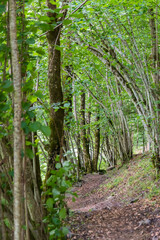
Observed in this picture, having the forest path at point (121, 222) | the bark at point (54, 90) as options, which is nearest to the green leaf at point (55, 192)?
the bark at point (54, 90)

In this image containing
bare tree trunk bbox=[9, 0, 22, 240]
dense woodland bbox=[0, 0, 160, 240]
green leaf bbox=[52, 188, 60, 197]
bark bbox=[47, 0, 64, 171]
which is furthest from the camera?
bark bbox=[47, 0, 64, 171]

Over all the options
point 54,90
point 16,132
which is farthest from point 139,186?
point 16,132

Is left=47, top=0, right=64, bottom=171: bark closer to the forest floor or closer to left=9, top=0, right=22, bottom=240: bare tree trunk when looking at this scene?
the forest floor

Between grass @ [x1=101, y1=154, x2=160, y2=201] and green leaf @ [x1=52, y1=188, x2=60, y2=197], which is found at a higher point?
green leaf @ [x1=52, y1=188, x2=60, y2=197]

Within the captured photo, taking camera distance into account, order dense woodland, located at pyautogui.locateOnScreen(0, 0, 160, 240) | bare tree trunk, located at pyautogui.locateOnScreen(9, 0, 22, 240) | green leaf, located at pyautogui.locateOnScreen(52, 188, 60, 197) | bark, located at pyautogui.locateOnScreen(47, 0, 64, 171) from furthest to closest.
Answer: bark, located at pyautogui.locateOnScreen(47, 0, 64, 171) → green leaf, located at pyautogui.locateOnScreen(52, 188, 60, 197) → dense woodland, located at pyautogui.locateOnScreen(0, 0, 160, 240) → bare tree trunk, located at pyautogui.locateOnScreen(9, 0, 22, 240)

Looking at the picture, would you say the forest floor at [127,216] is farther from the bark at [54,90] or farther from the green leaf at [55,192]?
the green leaf at [55,192]

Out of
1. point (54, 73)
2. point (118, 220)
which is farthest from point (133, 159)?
point (54, 73)

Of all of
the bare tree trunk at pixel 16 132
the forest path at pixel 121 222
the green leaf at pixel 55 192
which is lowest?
the forest path at pixel 121 222

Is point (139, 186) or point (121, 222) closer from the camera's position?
point (121, 222)

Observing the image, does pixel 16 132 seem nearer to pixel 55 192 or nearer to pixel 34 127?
pixel 34 127

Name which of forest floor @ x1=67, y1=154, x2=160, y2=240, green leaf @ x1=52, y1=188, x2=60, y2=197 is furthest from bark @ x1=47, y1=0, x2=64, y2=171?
green leaf @ x1=52, y1=188, x2=60, y2=197

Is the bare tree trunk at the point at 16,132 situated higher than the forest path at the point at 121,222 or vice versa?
the bare tree trunk at the point at 16,132

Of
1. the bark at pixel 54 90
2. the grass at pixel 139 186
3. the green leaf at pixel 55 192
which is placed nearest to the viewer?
the green leaf at pixel 55 192

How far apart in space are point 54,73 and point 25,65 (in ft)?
8.51
